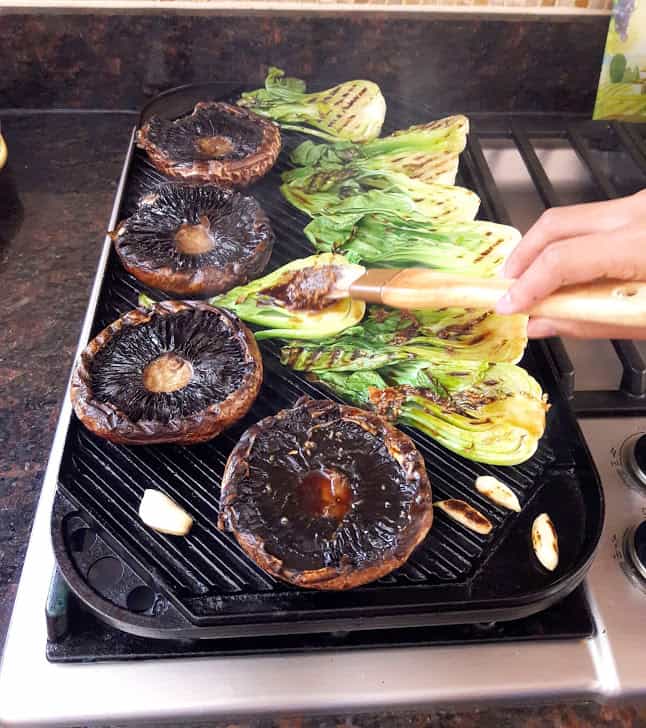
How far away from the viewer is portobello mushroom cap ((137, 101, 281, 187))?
1.91 m

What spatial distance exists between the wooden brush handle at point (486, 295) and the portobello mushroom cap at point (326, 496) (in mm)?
298

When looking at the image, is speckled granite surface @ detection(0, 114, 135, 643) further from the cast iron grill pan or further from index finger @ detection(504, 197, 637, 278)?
index finger @ detection(504, 197, 637, 278)

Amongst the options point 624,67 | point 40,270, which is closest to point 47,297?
point 40,270

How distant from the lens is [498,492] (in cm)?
128

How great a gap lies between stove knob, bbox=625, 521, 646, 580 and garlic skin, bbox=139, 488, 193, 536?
30.5 inches

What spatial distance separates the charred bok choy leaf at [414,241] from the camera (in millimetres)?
1728

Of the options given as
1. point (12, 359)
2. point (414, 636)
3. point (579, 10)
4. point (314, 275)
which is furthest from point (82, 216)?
point (579, 10)

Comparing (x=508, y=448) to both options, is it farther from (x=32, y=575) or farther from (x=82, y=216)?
(x=82, y=216)

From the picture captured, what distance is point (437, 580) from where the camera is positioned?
3.80ft

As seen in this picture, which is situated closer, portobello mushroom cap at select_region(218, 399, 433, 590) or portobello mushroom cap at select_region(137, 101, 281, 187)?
portobello mushroom cap at select_region(218, 399, 433, 590)

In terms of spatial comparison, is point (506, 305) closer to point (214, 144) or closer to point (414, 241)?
point (414, 241)

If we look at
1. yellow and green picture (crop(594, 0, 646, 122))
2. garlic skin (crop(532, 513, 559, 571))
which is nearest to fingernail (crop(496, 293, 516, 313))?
garlic skin (crop(532, 513, 559, 571))

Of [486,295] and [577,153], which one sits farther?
[577,153]

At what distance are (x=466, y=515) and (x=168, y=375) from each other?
66cm
